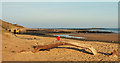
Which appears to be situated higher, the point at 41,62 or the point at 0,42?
the point at 0,42

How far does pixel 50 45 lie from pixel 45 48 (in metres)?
0.55

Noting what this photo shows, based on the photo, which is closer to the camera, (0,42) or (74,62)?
(74,62)

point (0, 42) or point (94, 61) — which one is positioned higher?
point (0, 42)

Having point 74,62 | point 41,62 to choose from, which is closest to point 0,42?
point 41,62

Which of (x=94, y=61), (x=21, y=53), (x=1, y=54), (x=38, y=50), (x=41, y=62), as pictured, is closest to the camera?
(x=41, y=62)

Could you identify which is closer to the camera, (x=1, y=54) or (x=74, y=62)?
(x=74, y=62)

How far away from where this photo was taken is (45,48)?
10.3m

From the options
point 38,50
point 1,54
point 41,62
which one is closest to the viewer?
point 41,62

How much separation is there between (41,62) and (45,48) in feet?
9.31

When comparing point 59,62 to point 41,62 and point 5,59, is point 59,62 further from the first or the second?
point 5,59

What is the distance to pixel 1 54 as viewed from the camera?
8664 millimetres

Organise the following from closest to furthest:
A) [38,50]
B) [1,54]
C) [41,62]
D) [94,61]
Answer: [41,62], [94,61], [1,54], [38,50]

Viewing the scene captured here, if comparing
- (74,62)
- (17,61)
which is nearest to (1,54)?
(17,61)

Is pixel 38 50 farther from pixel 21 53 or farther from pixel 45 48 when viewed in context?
Result: pixel 21 53
